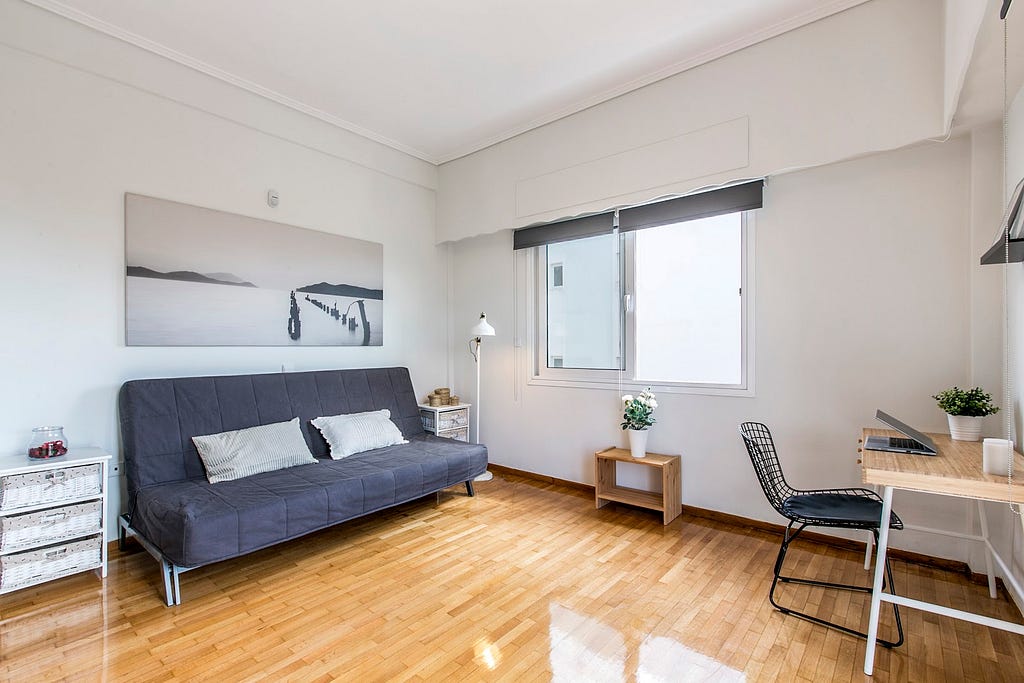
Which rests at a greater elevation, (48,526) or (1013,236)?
(1013,236)

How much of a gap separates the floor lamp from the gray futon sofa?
0.68 metres

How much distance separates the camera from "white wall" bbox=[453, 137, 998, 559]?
104 inches

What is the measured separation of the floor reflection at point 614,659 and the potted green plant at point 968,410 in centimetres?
163

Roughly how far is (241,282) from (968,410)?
173 inches

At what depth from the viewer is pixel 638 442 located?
3.55 m

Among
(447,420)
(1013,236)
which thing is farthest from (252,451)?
(1013,236)

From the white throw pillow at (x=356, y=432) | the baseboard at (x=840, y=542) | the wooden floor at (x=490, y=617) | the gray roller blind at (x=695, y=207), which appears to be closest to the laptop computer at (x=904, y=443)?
the wooden floor at (x=490, y=617)

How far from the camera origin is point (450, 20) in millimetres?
2867

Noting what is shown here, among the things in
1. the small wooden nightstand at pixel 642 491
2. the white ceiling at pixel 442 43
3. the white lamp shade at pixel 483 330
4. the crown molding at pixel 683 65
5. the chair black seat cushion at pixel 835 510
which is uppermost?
the white ceiling at pixel 442 43

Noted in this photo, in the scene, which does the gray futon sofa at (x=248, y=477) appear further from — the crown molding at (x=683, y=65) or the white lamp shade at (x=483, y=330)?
the crown molding at (x=683, y=65)

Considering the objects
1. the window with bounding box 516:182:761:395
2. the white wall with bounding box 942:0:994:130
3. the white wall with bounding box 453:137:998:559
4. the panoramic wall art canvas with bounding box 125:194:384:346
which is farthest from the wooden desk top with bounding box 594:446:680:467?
the white wall with bounding box 942:0:994:130

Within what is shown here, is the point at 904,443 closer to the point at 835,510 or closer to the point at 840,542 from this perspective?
the point at 835,510

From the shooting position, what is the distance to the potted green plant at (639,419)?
3549 mm

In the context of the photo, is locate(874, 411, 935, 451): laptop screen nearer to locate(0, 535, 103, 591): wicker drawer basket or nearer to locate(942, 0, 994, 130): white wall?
locate(942, 0, 994, 130): white wall
